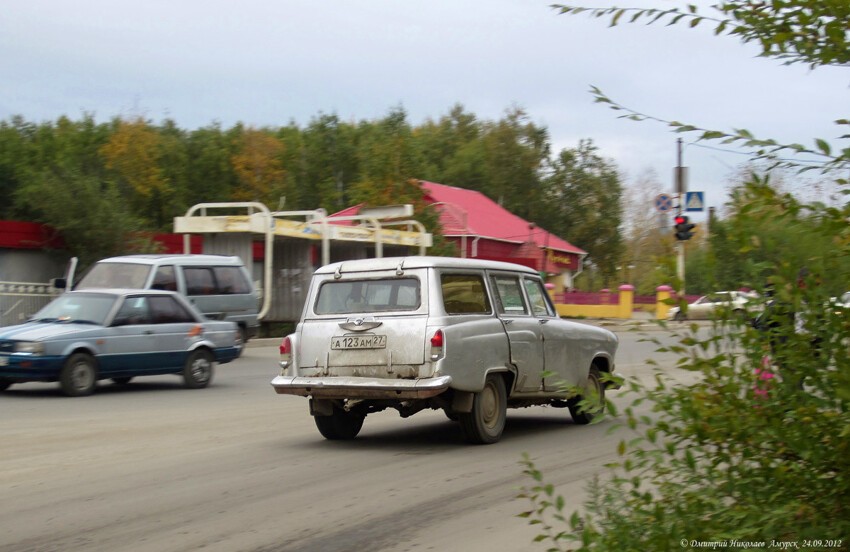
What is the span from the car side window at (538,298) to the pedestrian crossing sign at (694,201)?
865 inches

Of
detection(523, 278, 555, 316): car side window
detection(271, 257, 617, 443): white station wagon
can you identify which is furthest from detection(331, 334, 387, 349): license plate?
detection(523, 278, 555, 316): car side window

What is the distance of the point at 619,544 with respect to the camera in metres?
4.61

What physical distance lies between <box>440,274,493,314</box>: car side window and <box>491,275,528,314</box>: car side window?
265mm

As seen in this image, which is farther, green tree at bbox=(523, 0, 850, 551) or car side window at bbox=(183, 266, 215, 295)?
car side window at bbox=(183, 266, 215, 295)

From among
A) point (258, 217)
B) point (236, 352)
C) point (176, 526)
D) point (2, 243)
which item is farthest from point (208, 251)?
point (176, 526)

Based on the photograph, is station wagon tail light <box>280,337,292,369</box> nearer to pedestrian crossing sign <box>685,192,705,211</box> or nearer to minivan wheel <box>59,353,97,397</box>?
minivan wheel <box>59,353,97,397</box>

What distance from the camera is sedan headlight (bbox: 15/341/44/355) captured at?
47.8 feet

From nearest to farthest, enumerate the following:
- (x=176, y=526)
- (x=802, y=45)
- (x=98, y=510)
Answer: (x=802, y=45) < (x=176, y=526) < (x=98, y=510)

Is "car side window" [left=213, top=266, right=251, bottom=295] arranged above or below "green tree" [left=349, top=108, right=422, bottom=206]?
below

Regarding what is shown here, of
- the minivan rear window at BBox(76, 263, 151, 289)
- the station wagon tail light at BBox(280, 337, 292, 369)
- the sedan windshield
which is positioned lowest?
the station wagon tail light at BBox(280, 337, 292, 369)

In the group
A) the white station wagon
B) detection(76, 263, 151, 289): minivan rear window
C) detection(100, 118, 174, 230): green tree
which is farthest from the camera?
detection(100, 118, 174, 230): green tree

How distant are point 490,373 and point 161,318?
7.62 meters

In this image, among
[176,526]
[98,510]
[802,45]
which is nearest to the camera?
[802,45]

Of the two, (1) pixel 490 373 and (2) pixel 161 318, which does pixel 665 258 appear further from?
(2) pixel 161 318
